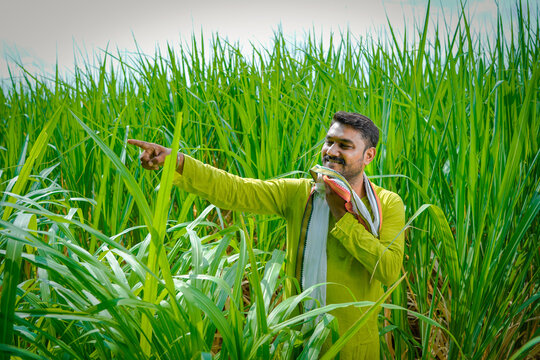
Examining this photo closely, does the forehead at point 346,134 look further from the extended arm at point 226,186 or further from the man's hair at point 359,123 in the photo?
the extended arm at point 226,186

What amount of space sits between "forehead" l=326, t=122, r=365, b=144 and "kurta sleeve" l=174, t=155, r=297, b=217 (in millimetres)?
138

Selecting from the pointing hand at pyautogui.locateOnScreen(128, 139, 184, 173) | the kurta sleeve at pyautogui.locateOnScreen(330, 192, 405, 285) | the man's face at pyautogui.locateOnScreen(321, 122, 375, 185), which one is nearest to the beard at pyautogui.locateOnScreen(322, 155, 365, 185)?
the man's face at pyautogui.locateOnScreen(321, 122, 375, 185)

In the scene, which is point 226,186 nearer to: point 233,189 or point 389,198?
point 233,189

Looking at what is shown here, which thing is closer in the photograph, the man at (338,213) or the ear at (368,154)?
the man at (338,213)

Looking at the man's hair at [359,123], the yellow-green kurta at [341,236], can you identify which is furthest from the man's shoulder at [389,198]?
the man's hair at [359,123]

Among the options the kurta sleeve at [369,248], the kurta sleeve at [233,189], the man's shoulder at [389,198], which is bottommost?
A: the kurta sleeve at [369,248]

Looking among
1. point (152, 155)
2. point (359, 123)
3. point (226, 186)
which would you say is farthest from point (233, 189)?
point (359, 123)

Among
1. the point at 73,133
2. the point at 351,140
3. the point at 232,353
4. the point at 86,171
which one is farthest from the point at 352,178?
the point at 73,133

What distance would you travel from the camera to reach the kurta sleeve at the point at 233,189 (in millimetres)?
903

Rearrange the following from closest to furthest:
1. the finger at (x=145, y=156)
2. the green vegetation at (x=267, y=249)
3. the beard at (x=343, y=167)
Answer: the green vegetation at (x=267, y=249) < the finger at (x=145, y=156) < the beard at (x=343, y=167)

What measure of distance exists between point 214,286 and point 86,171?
0.73 metres

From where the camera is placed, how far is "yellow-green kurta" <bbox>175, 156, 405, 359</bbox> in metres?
0.86

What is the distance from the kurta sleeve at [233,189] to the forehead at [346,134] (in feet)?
0.45

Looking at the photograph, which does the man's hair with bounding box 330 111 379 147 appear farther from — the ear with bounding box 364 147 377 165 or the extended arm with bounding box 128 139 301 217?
the extended arm with bounding box 128 139 301 217
